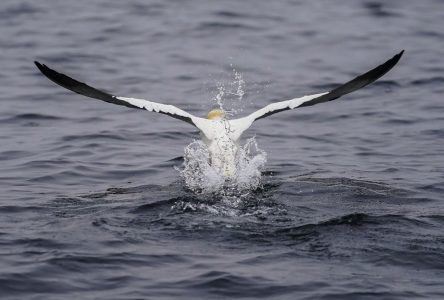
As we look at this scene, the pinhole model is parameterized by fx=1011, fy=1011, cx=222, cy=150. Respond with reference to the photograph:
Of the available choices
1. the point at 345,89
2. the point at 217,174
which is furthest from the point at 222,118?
the point at 345,89

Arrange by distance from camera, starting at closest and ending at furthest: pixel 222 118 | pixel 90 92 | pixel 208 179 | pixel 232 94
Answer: pixel 208 179 < pixel 90 92 < pixel 222 118 < pixel 232 94

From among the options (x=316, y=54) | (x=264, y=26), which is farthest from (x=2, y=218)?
(x=264, y=26)

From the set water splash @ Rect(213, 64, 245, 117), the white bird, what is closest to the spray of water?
the white bird

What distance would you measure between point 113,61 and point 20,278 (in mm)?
12366

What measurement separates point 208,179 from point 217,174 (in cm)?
19

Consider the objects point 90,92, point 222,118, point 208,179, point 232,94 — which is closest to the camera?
point 208,179

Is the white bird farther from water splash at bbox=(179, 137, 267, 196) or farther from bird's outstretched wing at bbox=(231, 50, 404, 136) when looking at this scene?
water splash at bbox=(179, 137, 267, 196)

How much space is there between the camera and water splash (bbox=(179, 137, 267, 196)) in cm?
1220

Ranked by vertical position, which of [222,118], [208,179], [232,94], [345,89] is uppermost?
[232,94]

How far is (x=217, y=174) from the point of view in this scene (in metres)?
12.6

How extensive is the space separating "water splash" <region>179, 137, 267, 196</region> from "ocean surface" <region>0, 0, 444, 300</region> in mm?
154

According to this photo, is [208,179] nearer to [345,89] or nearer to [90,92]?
[90,92]

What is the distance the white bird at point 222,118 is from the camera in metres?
12.5

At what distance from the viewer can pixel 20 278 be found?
9008 millimetres
